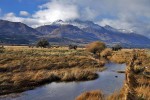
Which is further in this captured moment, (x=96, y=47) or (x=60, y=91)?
(x=96, y=47)

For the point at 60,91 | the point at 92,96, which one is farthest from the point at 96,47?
the point at 92,96

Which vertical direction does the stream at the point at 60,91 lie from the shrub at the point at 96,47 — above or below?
below

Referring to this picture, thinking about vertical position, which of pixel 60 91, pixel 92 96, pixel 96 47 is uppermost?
pixel 96 47

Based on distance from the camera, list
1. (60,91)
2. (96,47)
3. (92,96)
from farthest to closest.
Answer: (96,47) → (60,91) → (92,96)

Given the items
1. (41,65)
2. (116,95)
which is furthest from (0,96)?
(41,65)

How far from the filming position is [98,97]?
28094 mm

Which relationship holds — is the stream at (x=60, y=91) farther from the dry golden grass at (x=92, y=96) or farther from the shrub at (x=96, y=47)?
the shrub at (x=96, y=47)

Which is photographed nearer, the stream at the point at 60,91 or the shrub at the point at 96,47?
the stream at the point at 60,91

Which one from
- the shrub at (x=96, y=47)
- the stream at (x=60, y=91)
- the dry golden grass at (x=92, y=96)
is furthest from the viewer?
the shrub at (x=96, y=47)

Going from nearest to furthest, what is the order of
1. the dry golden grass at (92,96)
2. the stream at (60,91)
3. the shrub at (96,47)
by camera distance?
1. the dry golden grass at (92,96)
2. the stream at (60,91)
3. the shrub at (96,47)

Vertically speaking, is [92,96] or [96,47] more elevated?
[96,47]

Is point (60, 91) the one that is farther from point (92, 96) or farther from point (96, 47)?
point (96, 47)

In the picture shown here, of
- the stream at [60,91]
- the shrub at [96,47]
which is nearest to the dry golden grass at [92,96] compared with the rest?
the stream at [60,91]

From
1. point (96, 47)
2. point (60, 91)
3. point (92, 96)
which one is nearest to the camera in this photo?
point (92, 96)
